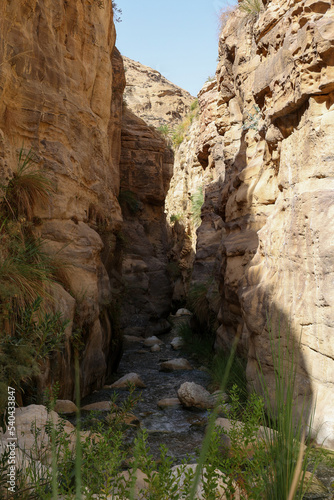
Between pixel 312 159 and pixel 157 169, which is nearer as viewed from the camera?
pixel 312 159

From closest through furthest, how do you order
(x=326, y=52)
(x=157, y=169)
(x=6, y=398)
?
1. (x=6, y=398)
2. (x=326, y=52)
3. (x=157, y=169)

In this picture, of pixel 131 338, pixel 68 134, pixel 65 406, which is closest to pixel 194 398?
pixel 65 406

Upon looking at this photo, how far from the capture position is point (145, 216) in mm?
18172

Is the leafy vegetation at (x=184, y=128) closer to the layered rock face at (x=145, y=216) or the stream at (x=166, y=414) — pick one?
the layered rock face at (x=145, y=216)

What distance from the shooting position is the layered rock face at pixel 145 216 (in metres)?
15.3

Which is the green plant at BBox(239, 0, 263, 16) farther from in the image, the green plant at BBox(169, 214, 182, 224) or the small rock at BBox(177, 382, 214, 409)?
the green plant at BBox(169, 214, 182, 224)

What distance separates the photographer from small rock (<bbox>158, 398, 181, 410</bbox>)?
20.0 ft

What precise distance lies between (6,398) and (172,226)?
23072 mm

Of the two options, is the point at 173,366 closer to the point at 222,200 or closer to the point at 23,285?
the point at 222,200

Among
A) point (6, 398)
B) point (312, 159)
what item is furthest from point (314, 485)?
point (312, 159)

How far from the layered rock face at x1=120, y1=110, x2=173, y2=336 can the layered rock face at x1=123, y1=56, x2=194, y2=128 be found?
10443 millimetres

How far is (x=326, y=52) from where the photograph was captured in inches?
171

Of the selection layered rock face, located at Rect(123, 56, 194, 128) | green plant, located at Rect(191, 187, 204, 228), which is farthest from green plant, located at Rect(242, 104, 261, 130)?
layered rock face, located at Rect(123, 56, 194, 128)

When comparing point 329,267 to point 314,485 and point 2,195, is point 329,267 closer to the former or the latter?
point 314,485
